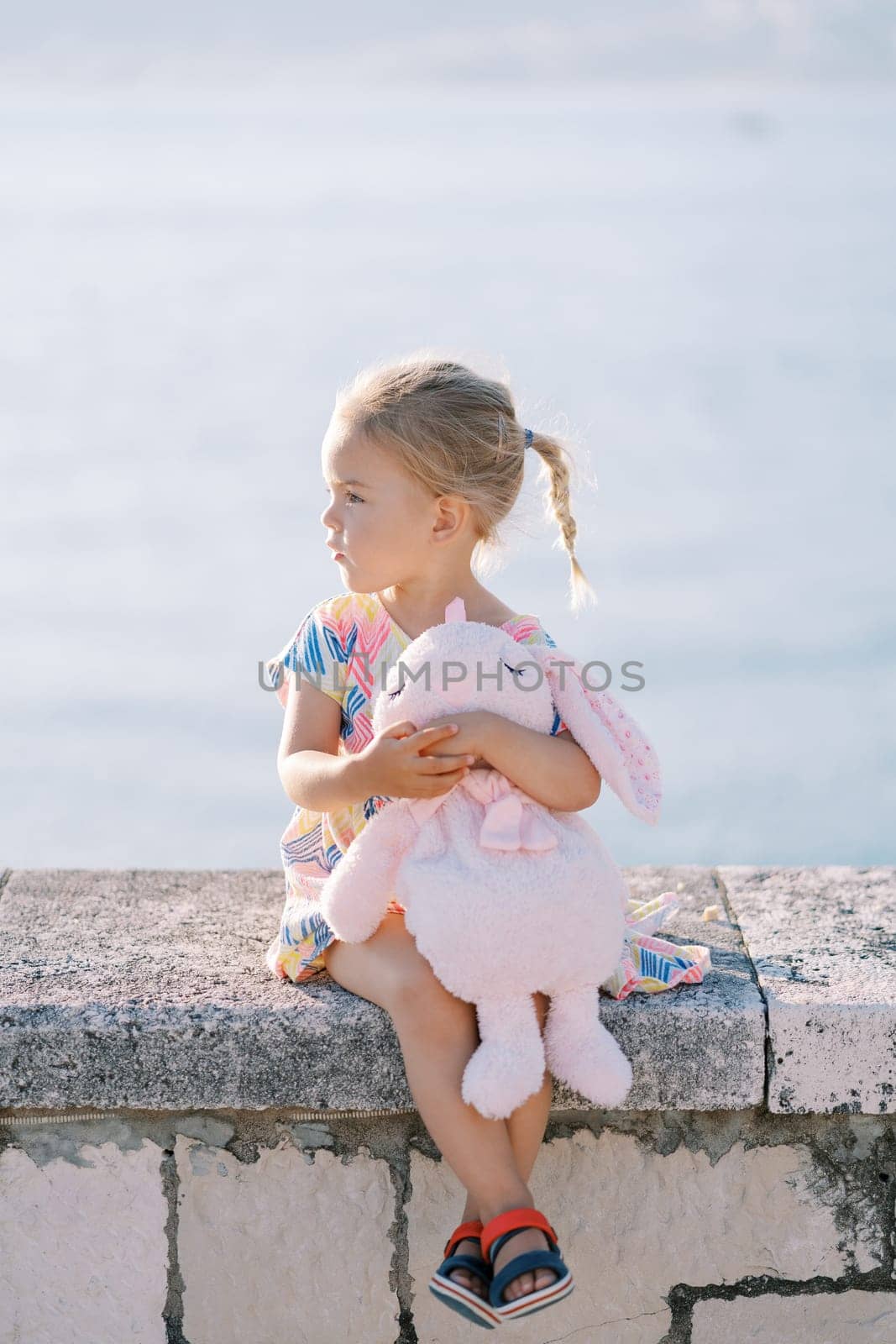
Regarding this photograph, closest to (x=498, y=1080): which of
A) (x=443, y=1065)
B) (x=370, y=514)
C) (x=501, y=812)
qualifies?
(x=443, y=1065)

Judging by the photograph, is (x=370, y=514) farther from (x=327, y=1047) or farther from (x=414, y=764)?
(x=327, y=1047)

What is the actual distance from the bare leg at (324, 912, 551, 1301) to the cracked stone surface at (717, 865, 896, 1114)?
18.3 inches

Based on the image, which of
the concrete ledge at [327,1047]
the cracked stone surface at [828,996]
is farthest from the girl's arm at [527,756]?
the cracked stone surface at [828,996]

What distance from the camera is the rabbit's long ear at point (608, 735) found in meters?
2.20

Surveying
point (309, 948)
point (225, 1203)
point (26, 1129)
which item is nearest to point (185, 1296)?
point (225, 1203)

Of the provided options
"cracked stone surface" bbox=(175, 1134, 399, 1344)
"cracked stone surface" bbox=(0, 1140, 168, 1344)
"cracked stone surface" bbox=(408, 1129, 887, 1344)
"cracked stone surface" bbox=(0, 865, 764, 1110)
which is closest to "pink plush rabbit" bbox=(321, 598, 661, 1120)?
"cracked stone surface" bbox=(0, 865, 764, 1110)

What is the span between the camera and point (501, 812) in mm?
2119

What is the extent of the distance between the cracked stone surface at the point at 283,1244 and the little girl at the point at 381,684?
0.87ft

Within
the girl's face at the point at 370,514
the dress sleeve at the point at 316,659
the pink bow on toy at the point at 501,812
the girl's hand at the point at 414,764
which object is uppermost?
the girl's face at the point at 370,514

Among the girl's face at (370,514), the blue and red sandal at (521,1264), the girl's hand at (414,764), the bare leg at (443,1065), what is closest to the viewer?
the blue and red sandal at (521,1264)

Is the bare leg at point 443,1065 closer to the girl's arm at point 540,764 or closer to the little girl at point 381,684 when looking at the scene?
the little girl at point 381,684

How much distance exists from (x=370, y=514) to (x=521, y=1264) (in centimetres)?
116

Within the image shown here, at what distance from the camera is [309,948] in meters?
2.33

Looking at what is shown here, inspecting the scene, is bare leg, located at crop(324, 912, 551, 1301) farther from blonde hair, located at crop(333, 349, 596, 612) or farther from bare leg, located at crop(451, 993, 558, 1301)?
blonde hair, located at crop(333, 349, 596, 612)
